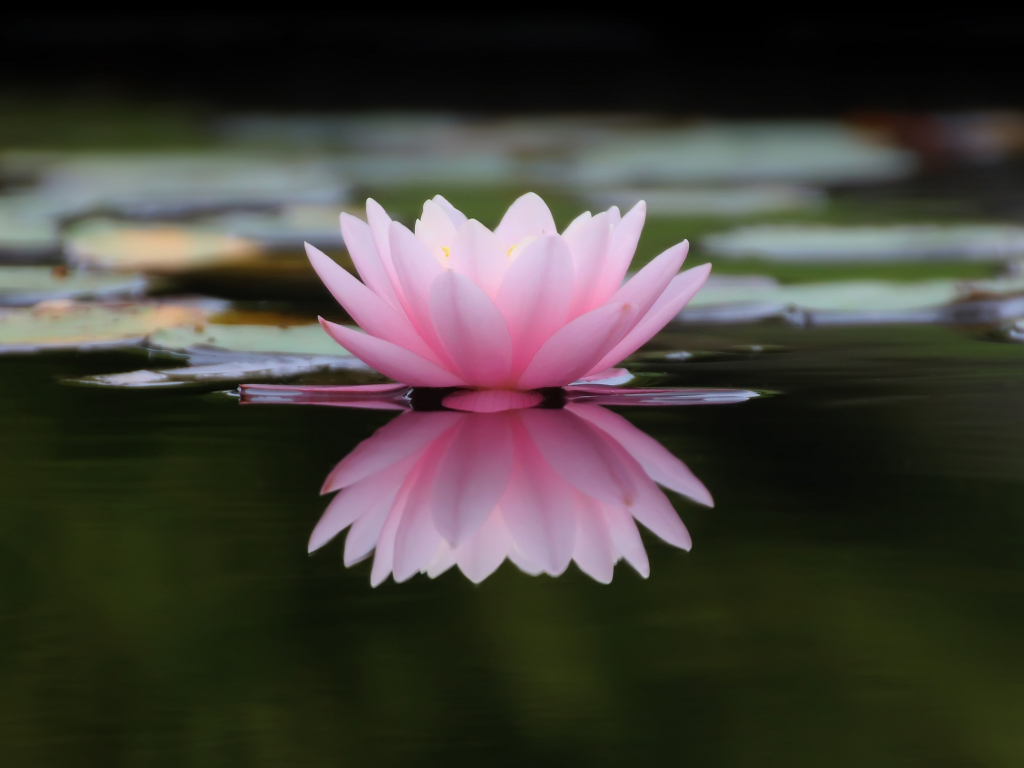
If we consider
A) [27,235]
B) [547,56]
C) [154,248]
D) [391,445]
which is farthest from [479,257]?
[547,56]

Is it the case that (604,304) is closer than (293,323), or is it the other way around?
(604,304)

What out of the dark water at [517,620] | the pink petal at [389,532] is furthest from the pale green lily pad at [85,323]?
the pink petal at [389,532]

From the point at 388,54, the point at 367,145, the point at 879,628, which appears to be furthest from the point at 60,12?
the point at 879,628

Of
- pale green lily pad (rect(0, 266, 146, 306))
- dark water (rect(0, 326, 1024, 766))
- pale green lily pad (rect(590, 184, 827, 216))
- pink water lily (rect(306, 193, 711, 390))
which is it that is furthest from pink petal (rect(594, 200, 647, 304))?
pale green lily pad (rect(590, 184, 827, 216))

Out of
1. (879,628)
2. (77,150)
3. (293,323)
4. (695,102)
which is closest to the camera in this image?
(879,628)

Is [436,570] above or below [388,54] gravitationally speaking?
below

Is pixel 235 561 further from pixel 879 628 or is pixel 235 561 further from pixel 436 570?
pixel 879 628

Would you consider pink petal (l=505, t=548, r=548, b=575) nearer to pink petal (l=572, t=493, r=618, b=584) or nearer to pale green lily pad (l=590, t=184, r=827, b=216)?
pink petal (l=572, t=493, r=618, b=584)
